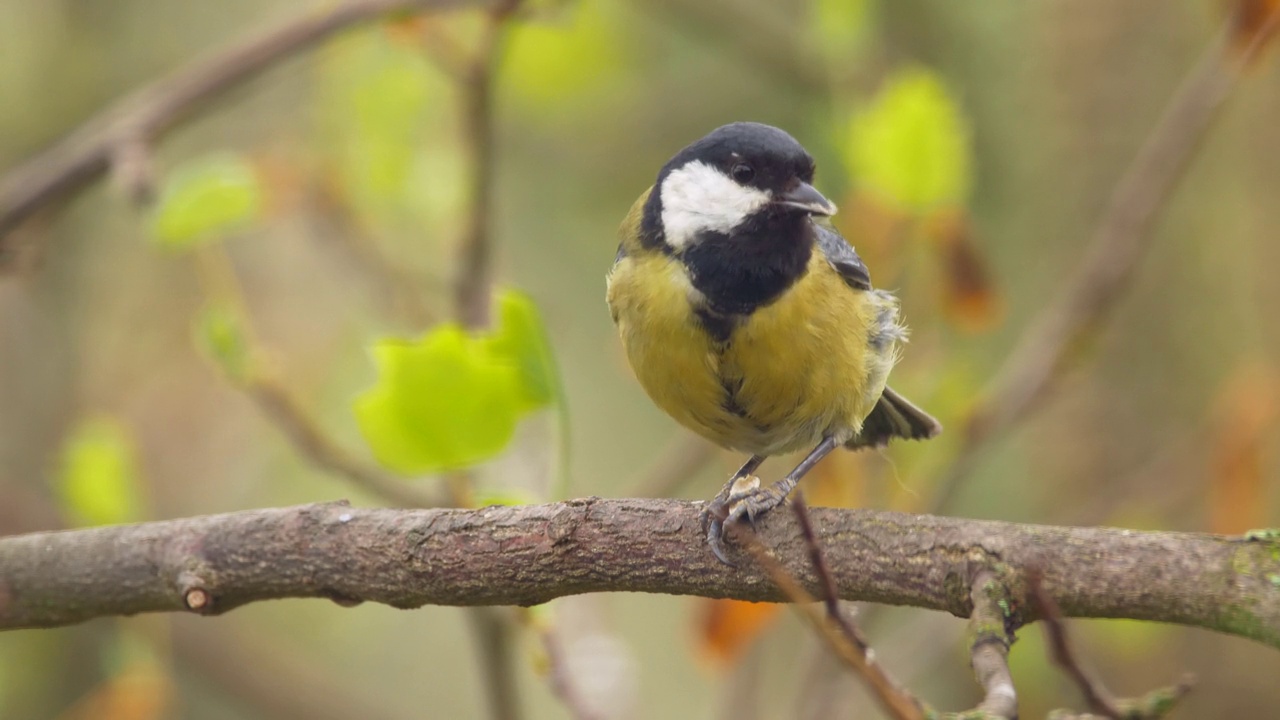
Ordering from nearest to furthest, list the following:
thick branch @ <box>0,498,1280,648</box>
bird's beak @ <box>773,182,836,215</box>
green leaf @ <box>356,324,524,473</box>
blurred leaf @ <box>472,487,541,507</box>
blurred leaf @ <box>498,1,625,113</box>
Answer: thick branch @ <box>0,498,1280,648</box> → green leaf @ <box>356,324,524,473</box> → blurred leaf @ <box>472,487,541,507</box> → bird's beak @ <box>773,182,836,215</box> → blurred leaf @ <box>498,1,625,113</box>

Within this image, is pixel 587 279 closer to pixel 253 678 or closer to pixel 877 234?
pixel 253 678

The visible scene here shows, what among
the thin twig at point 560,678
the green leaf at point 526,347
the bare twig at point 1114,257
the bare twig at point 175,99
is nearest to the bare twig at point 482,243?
the bare twig at point 175,99

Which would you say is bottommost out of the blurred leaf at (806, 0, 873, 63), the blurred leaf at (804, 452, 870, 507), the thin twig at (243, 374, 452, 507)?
the blurred leaf at (804, 452, 870, 507)

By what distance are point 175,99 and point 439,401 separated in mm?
1081

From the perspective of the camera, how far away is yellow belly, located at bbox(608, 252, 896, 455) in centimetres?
207

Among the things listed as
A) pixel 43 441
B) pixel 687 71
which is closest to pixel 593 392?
pixel 687 71

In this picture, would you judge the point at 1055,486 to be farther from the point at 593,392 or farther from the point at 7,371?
the point at 7,371

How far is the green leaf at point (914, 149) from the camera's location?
216cm

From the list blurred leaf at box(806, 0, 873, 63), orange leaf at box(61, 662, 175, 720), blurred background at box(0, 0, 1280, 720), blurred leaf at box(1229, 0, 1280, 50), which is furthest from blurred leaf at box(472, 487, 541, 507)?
blurred leaf at box(1229, 0, 1280, 50)

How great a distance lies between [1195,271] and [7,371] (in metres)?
3.45

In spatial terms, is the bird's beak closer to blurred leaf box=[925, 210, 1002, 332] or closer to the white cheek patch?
the white cheek patch

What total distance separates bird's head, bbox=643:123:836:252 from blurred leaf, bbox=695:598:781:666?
637 mm

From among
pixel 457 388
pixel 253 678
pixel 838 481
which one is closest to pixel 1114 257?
pixel 838 481

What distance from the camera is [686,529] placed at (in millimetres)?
1556
